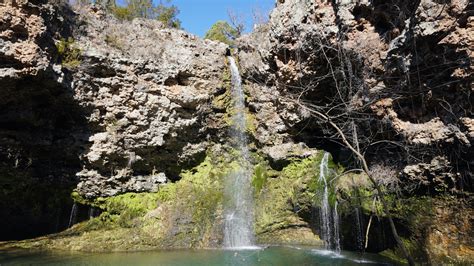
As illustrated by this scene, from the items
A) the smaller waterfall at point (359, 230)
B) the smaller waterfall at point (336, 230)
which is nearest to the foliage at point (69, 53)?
the smaller waterfall at point (336, 230)

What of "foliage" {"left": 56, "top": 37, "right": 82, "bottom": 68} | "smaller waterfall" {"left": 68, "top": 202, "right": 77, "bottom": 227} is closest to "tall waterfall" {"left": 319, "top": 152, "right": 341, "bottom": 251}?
"smaller waterfall" {"left": 68, "top": 202, "right": 77, "bottom": 227}

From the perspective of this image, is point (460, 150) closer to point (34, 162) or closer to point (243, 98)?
point (243, 98)

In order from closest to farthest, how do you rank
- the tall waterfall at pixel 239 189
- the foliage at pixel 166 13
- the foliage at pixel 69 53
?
the foliage at pixel 69 53
the tall waterfall at pixel 239 189
the foliage at pixel 166 13

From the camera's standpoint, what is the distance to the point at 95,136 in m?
12.7

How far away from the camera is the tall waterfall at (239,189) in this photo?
12.7 metres

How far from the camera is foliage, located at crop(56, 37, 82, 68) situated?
11.9 meters

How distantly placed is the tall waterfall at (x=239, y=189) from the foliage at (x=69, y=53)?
5988 mm

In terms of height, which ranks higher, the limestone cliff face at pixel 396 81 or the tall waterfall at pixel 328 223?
the limestone cliff face at pixel 396 81

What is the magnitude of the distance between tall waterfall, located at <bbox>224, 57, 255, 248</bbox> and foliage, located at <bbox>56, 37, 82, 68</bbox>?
19.6 ft

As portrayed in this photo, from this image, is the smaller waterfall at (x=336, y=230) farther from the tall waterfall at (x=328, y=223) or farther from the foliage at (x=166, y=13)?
the foliage at (x=166, y=13)

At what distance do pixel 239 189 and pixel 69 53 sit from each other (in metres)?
7.85

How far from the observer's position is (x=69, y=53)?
12047 millimetres

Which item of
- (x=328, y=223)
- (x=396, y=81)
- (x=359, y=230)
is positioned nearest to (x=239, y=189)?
(x=328, y=223)

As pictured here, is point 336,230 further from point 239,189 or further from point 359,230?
point 239,189
